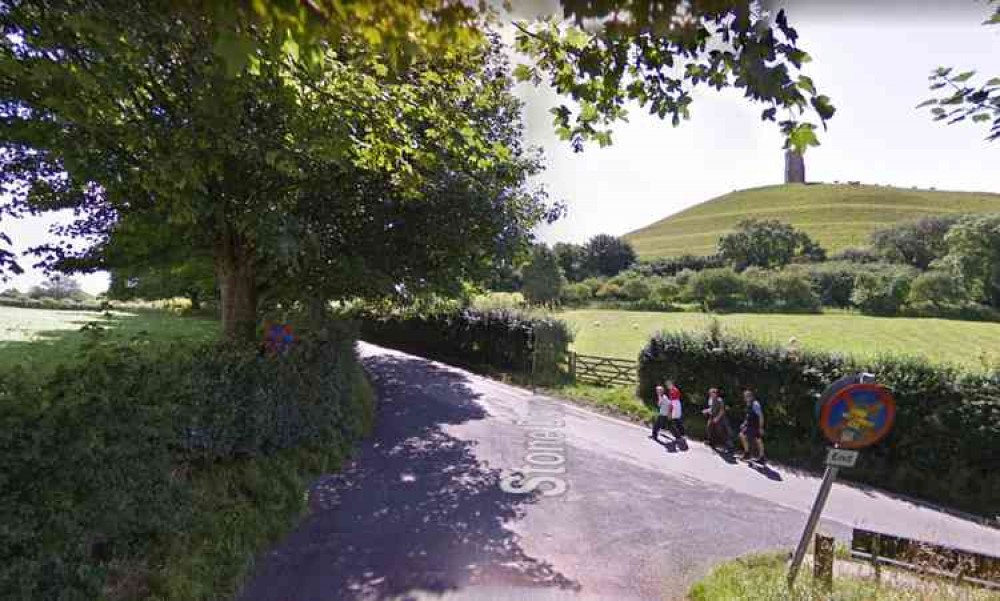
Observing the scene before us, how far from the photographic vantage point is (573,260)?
265ft

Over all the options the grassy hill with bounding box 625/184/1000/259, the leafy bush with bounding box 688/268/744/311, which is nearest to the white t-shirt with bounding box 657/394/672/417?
the leafy bush with bounding box 688/268/744/311

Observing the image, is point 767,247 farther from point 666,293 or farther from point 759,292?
point 666,293

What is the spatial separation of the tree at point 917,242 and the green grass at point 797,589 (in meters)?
75.4

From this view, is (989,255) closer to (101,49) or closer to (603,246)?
(603,246)

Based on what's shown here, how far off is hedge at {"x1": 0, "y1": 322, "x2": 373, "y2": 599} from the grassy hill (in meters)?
85.6

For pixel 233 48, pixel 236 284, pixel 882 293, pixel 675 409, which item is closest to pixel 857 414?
pixel 233 48

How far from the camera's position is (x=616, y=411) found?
12.8 meters

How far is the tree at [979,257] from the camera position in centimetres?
4394

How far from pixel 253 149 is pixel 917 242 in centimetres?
8397

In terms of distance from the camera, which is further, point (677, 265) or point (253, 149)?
point (677, 265)

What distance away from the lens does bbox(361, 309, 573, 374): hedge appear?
17562 mm

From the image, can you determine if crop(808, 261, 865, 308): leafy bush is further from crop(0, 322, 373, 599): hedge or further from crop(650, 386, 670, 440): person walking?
crop(0, 322, 373, 599): hedge

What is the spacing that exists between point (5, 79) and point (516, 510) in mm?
7840

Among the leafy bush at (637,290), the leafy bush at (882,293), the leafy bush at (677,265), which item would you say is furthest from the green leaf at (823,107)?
the leafy bush at (677,265)
